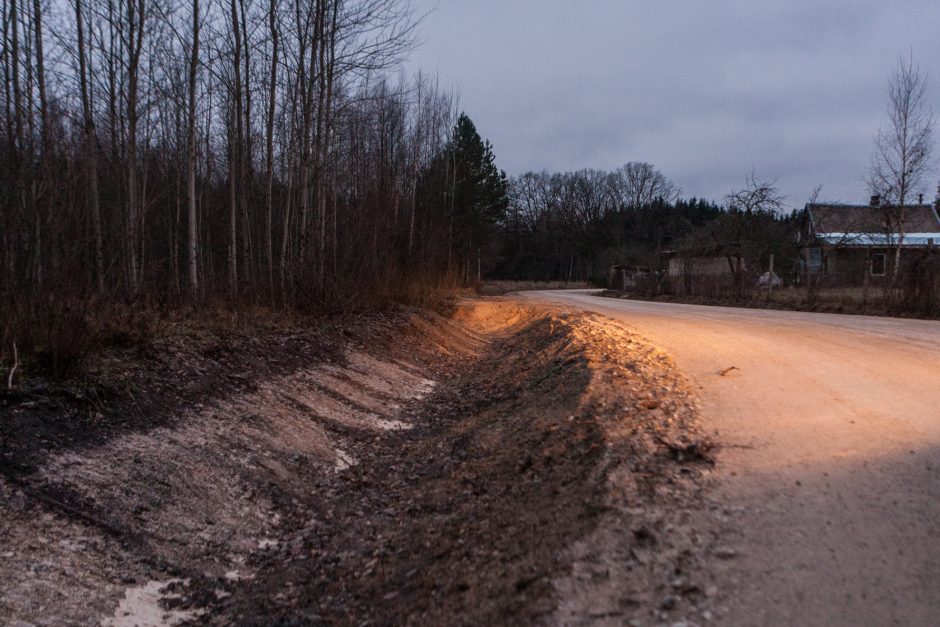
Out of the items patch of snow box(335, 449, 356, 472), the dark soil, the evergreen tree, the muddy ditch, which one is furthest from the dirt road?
the evergreen tree

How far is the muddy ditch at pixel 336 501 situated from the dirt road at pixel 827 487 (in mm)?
299

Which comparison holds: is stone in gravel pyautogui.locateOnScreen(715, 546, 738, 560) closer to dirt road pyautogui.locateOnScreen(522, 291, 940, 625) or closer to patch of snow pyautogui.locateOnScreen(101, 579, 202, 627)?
dirt road pyautogui.locateOnScreen(522, 291, 940, 625)

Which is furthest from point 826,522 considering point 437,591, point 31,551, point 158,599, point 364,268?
point 364,268

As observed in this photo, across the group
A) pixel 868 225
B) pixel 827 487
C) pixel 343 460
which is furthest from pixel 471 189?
pixel 827 487

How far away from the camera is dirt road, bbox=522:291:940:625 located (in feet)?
9.65

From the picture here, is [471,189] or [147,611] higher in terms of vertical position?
[471,189]

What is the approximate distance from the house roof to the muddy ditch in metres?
21.2

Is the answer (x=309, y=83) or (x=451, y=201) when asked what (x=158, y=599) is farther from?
(x=451, y=201)

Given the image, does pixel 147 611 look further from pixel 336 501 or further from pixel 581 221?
pixel 581 221

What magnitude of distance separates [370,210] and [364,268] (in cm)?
242

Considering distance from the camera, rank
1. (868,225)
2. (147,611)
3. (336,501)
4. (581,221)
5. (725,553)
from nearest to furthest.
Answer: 1. (725,553)
2. (147,611)
3. (336,501)
4. (868,225)
5. (581,221)

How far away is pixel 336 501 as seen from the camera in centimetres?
602

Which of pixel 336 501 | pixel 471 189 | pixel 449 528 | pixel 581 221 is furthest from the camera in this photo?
pixel 581 221

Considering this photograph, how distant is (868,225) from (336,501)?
99.7 feet
